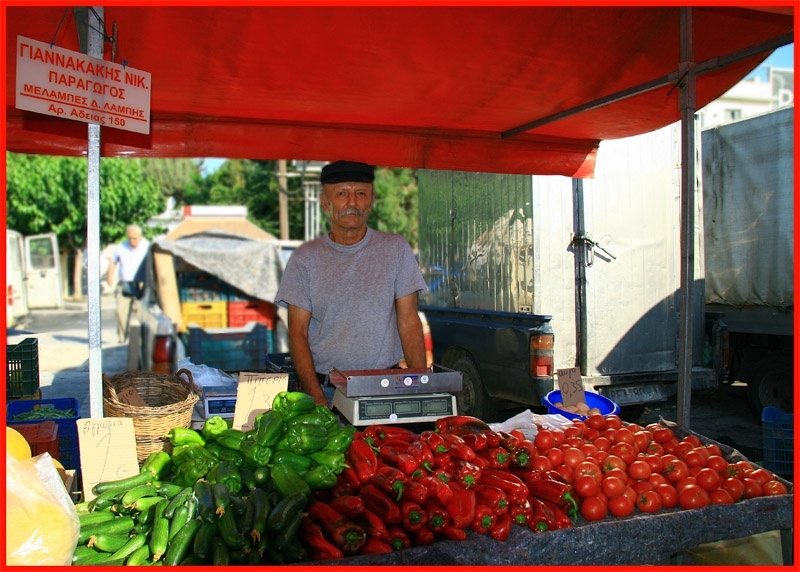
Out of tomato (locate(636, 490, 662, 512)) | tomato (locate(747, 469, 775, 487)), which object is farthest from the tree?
tomato (locate(747, 469, 775, 487))

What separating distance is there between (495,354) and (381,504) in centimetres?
431

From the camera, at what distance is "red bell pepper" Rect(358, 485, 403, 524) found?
2.41 meters

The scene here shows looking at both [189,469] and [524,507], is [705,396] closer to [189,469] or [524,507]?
[524,507]

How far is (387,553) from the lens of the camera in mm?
2293

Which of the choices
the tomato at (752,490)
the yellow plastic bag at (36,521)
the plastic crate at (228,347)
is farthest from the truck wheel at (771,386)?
the yellow plastic bag at (36,521)

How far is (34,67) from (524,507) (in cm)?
261

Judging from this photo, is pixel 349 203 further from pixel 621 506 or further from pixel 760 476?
pixel 760 476

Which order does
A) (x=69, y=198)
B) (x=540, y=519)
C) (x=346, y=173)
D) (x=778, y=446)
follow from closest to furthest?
(x=540, y=519) < (x=346, y=173) < (x=778, y=446) < (x=69, y=198)

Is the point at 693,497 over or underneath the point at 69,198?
underneath

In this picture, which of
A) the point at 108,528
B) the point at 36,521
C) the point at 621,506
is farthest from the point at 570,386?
the point at 36,521

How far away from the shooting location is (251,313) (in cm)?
1059

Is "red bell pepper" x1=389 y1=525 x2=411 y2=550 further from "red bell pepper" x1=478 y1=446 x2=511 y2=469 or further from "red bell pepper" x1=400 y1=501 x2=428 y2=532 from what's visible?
"red bell pepper" x1=478 y1=446 x2=511 y2=469

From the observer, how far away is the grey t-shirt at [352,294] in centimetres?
396

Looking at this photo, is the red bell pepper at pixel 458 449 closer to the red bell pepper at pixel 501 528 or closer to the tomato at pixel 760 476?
the red bell pepper at pixel 501 528
